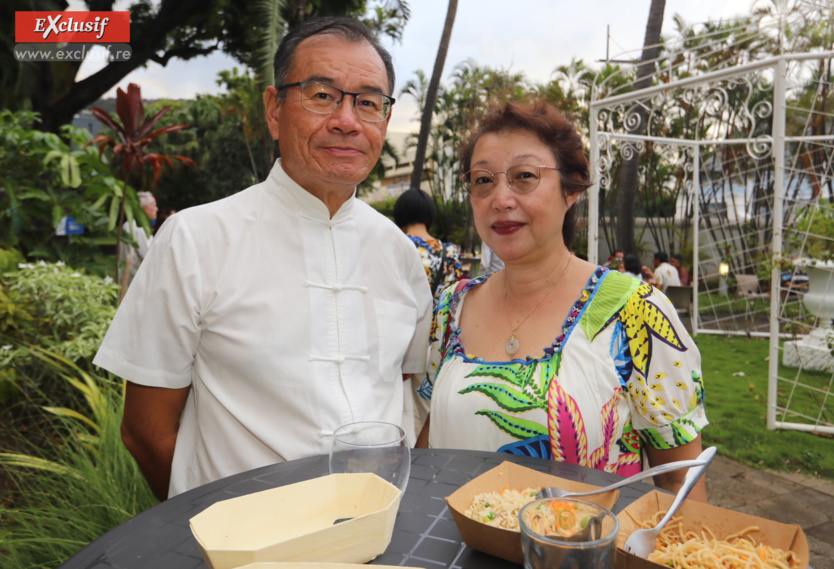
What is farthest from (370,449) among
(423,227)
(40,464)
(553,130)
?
(423,227)

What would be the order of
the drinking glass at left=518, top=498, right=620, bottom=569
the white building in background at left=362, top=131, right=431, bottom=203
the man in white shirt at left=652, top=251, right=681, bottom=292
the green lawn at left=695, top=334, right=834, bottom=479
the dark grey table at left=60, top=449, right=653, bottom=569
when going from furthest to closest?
the white building in background at left=362, top=131, right=431, bottom=203
the man in white shirt at left=652, top=251, right=681, bottom=292
the green lawn at left=695, top=334, right=834, bottom=479
the dark grey table at left=60, top=449, right=653, bottom=569
the drinking glass at left=518, top=498, right=620, bottom=569

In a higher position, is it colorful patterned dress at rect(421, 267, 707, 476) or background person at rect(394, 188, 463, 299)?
background person at rect(394, 188, 463, 299)

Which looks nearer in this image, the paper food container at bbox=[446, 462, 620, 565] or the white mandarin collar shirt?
the paper food container at bbox=[446, 462, 620, 565]

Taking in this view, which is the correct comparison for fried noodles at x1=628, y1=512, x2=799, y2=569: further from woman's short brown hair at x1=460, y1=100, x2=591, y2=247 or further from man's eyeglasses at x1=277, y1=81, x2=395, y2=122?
man's eyeglasses at x1=277, y1=81, x2=395, y2=122

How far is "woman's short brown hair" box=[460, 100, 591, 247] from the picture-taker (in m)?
2.01

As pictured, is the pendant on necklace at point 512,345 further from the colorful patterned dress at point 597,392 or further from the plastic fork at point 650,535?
the plastic fork at point 650,535

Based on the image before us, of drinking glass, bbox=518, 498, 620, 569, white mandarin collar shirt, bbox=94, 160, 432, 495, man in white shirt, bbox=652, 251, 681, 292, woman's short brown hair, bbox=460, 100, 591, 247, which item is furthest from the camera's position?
man in white shirt, bbox=652, 251, 681, 292

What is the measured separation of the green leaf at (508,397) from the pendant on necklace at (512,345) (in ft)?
0.47


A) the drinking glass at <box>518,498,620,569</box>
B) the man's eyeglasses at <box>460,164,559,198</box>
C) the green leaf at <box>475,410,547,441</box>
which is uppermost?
the man's eyeglasses at <box>460,164,559,198</box>

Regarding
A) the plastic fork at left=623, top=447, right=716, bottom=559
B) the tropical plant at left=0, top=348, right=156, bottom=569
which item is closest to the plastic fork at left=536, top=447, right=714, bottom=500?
the plastic fork at left=623, top=447, right=716, bottom=559

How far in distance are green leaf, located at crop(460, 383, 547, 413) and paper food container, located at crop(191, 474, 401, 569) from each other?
73 centimetres

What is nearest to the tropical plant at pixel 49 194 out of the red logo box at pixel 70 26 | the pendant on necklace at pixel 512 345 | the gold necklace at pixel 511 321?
the red logo box at pixel 70 26

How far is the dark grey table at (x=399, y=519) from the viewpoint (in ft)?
3.68

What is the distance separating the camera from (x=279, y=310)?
1.85 m
